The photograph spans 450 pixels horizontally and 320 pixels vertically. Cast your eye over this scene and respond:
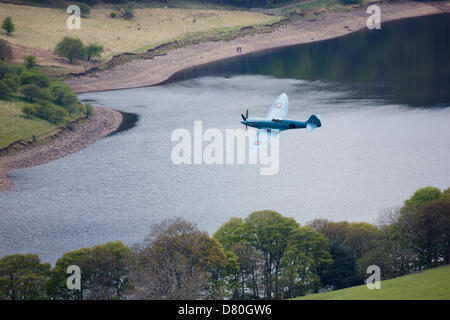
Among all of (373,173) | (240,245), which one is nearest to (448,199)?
(240,245)

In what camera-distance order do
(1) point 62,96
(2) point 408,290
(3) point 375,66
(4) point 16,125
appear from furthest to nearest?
1. (3) point 375,66
2. (1) point 62,96
3. (4) point 16,125
4. (2) point 408,290

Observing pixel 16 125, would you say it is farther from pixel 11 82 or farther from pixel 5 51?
pixel 5 51

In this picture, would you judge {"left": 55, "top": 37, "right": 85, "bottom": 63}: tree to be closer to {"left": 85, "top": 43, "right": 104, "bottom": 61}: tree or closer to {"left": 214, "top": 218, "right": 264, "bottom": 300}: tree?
{"left": 85, "top": 43, "right": 104, "bottom": 61}: tree

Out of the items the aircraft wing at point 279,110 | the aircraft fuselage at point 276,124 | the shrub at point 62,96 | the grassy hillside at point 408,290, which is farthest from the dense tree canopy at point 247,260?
the shrub at point 62,96

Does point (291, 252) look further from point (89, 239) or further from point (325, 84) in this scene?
point (325, 84)

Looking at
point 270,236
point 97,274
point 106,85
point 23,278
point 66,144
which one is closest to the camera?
point 23,278

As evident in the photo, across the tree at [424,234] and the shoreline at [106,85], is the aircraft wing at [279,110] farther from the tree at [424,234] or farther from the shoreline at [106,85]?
the shoreline at [106,85]

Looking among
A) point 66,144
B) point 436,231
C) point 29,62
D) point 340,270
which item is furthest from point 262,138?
point 29,62
